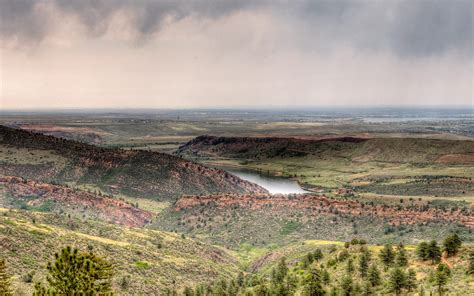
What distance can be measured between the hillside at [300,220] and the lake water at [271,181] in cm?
3340

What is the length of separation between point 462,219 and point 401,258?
116 feet

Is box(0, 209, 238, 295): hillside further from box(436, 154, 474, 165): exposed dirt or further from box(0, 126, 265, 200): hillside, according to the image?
box(436, 154, 474, 165): exposed dirt

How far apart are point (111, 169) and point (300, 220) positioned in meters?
53.7

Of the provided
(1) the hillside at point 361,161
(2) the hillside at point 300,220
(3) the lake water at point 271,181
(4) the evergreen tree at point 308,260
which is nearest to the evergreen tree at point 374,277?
(4) the evergreen tree at point 308,260

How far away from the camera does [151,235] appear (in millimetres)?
53062

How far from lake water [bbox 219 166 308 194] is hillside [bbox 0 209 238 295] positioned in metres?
54.7

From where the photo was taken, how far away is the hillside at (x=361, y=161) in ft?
326

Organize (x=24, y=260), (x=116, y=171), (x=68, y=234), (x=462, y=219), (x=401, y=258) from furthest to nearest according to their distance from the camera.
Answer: (x=116, y=171) < (x=462, y=219) < (x=68, y=234) < (x=24, y=260) < (x=401, y=258)

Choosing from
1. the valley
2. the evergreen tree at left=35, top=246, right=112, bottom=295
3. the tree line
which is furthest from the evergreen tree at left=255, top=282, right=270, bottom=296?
the evergreen tree at left=35, top=246, right=112, bottom=295

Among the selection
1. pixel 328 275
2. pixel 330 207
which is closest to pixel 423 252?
pixel 328 275

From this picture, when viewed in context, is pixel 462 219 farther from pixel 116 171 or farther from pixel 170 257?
pixel 116 171

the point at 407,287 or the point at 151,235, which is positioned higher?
the point at 407,287

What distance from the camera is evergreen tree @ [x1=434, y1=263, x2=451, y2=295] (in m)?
23.2

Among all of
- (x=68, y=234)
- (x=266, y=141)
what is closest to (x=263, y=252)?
(x=68, y=234)
